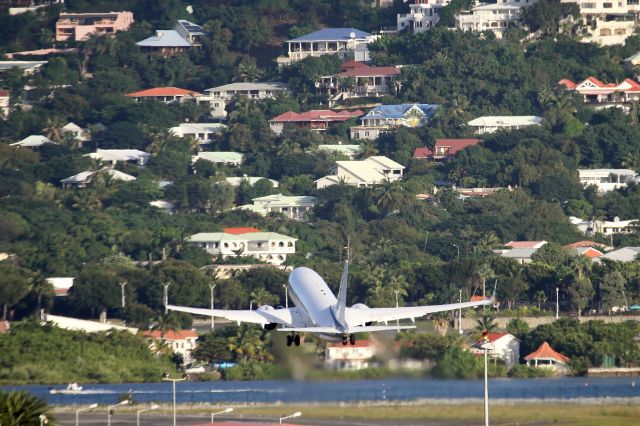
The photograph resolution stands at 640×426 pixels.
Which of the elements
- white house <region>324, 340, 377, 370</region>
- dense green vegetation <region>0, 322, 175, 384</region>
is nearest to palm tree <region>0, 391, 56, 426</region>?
white house <region>324, 340, 377, 370</region>

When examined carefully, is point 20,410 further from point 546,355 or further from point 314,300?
point 546,355

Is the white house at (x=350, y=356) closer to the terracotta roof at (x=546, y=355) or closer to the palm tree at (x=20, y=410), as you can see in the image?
the palm tree at (x=20, y=410)

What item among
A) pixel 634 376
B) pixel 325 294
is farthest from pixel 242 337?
pixel 325 294

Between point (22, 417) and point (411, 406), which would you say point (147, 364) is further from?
point (22, 417)

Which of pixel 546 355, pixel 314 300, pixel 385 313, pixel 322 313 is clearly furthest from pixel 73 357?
pixel 385 313

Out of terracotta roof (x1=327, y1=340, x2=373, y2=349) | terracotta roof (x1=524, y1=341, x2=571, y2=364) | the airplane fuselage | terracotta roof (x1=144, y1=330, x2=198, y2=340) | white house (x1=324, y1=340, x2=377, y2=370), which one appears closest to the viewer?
the airplane fuselage

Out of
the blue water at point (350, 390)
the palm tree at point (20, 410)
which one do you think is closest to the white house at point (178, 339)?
the blue water at point (350, 390)

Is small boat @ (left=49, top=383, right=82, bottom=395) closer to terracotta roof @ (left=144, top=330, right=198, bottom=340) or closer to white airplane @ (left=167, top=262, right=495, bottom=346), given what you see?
terracotta roof @ (left=144, top=330, right=198, bottom=340)
